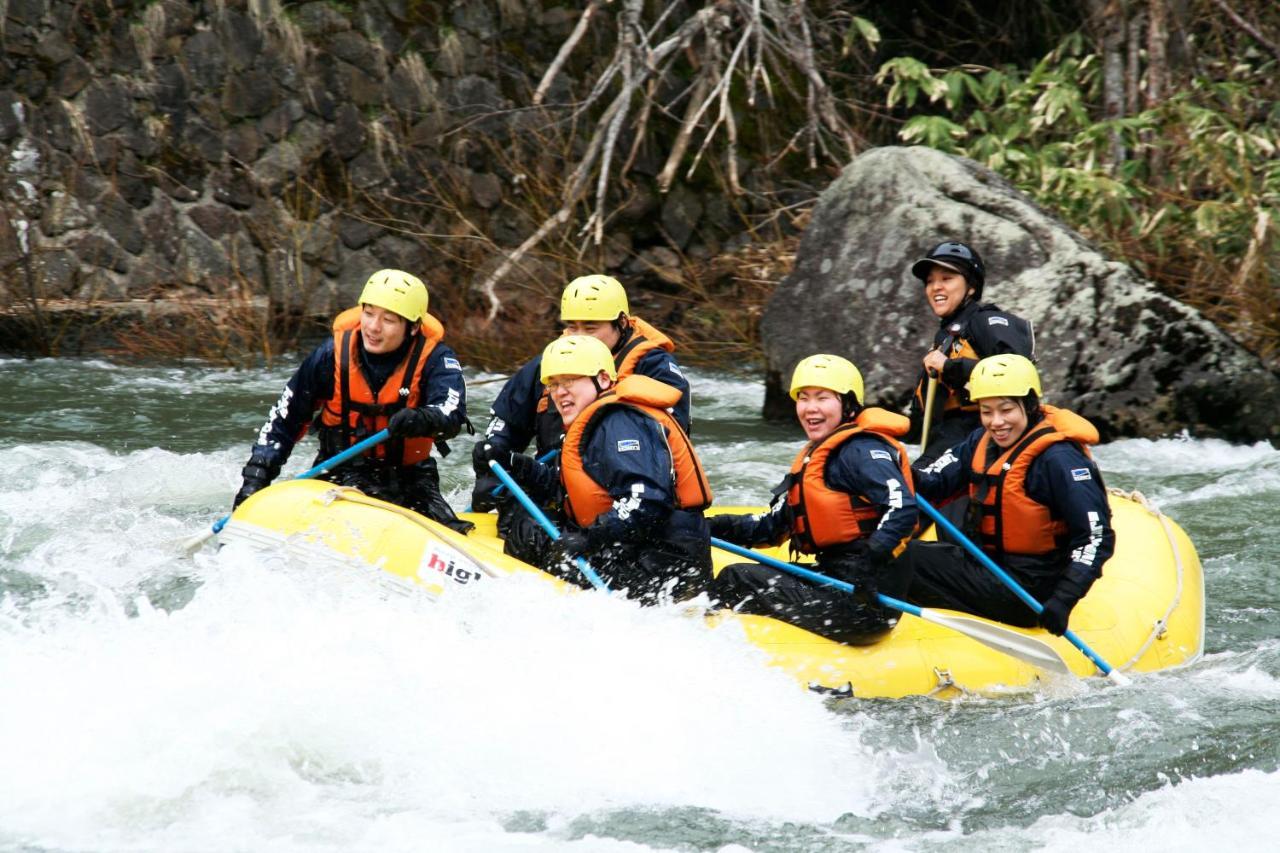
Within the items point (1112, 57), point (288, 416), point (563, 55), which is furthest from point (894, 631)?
point (1112, 57)

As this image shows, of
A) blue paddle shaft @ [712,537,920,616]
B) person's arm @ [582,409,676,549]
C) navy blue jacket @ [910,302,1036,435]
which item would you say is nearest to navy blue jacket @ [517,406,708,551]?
person's arm @ [582,409,676,549]

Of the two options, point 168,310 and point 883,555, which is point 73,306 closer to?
point 168,310

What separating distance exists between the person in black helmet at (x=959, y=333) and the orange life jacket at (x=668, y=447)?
134 centimetres

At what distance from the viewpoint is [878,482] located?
489 centimetres

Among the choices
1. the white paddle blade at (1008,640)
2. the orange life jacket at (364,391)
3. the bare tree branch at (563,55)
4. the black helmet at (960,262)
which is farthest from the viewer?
the bare tree branch at (563,55)

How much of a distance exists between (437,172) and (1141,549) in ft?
26.4

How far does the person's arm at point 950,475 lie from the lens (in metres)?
5.51

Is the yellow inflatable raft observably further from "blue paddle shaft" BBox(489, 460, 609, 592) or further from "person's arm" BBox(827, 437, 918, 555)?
"person's arm" BBox(827, 437, 918, 555)

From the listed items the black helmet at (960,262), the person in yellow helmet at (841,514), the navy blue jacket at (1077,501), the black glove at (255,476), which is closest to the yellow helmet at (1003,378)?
the navy blue jacket at (1077,501)

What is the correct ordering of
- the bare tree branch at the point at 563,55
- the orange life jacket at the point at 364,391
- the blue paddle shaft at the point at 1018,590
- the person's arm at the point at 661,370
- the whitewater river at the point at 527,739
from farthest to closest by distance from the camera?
the bare tree branch at the point at 563,55
the person's arm at the point at 661,370
the orange life jacket at the point at 364,391
the blue paddle shaft at the point at 1018,590
the whitewater river at the point at 527,739

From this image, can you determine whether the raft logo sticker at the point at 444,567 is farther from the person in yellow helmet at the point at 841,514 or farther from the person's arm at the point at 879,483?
the person's arm at the point at 879,483

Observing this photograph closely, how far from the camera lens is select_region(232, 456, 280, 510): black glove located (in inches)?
230

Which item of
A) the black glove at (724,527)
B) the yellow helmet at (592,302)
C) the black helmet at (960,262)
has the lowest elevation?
the black glove at (724,527)

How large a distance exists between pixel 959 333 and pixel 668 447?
1.63 metres
